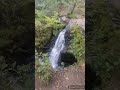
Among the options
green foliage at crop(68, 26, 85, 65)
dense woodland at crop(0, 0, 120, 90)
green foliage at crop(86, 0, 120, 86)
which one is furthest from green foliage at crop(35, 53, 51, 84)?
green foliage at crop(86, 0, 120, 86)

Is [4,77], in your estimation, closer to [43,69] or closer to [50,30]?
[43,69]

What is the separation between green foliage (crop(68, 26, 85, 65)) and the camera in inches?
121

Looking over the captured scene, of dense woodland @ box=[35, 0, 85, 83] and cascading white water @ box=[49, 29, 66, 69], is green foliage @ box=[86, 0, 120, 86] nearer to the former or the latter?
dense woodland @ box=[35, 0, 85, 83]

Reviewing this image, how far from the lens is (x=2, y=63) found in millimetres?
3025

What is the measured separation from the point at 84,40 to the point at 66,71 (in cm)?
35

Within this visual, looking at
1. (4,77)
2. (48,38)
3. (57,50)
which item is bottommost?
(4,77)

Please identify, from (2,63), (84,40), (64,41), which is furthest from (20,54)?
(84,40)

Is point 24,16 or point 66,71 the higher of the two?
point 24,16

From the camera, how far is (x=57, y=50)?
311 centimetres

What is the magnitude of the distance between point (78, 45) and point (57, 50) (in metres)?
0.21

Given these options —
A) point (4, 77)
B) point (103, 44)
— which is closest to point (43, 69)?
point (4, 77)

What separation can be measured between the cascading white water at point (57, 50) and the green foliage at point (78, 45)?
0.09m

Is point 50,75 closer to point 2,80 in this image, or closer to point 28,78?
point 28,78

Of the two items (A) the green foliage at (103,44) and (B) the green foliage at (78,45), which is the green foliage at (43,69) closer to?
(B) the green foliage at (78,45)
